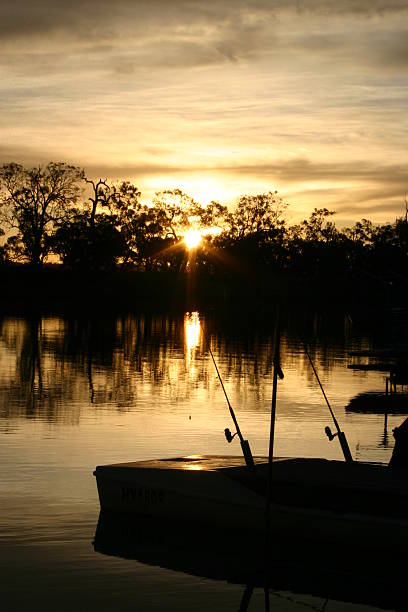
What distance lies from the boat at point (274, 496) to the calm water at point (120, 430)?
0.90 metres

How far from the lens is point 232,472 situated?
15.5 meters

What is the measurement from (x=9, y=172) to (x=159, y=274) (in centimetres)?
2355

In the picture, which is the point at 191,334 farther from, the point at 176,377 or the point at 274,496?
the point at 274,496

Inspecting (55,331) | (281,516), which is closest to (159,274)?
(55,331)

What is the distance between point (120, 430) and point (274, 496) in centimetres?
1034

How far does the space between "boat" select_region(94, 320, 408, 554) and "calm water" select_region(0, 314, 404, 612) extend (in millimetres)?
899

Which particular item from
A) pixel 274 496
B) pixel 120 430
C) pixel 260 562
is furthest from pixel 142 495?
pixel 120 430

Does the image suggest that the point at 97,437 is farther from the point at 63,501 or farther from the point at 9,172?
the point at 9,172

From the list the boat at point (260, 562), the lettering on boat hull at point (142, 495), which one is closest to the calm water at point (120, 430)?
the boat at point (260, 562)

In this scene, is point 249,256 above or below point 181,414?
above

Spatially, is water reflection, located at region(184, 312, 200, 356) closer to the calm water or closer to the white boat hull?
the calm water

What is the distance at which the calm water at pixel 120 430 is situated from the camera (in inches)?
513

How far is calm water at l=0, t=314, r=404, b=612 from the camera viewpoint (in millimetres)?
13039

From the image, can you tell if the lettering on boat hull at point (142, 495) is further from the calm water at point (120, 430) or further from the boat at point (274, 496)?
the calm water at point (120, 430)
